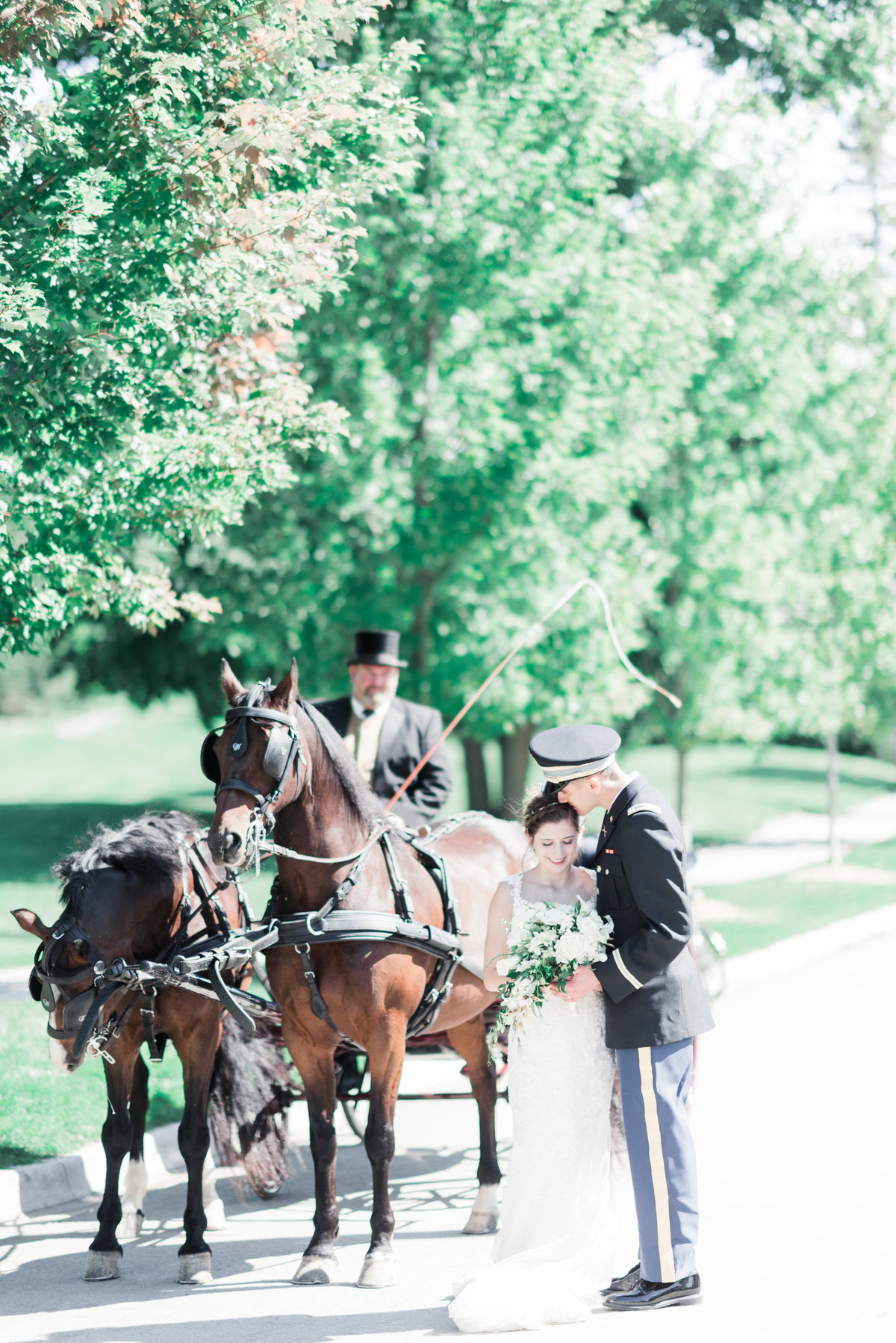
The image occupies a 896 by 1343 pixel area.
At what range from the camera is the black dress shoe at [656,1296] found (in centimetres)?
480

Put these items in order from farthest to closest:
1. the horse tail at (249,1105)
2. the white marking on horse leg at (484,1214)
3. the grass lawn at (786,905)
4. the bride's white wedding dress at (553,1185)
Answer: the grass lawn at (786,905) < the horse tail at (249,1105) < the white marking on horse leg at (484,1214) < the bride's white wedding dress at (553,1185)

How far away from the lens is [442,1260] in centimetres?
565

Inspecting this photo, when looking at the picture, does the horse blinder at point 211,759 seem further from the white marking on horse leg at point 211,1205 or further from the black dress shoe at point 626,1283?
the black dress shoe at point 626,1283

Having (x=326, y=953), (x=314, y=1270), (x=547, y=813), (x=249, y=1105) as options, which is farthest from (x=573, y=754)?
(x=249, y=1105)

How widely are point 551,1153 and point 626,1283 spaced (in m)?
0.53

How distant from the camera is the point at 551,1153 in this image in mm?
4930

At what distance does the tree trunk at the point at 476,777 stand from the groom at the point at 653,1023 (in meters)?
14.4

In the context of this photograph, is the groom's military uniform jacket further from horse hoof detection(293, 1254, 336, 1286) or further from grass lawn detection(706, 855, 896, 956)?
grass lawn detection(706, 855, 896, 956)

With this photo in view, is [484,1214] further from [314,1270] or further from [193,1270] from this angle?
[193,1270]

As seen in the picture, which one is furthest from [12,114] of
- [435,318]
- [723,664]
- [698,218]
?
[723,664]

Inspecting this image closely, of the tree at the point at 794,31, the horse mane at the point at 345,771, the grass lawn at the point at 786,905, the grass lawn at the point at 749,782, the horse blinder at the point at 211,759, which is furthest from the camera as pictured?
the grass lawn at the point at 749,782

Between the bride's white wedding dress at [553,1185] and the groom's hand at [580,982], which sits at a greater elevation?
the groom's hand at [580,982]

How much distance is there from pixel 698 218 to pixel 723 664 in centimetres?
537

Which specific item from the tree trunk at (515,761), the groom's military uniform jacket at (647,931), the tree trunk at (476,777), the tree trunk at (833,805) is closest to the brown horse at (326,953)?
the groom's military uniform jacket at (647,931)
